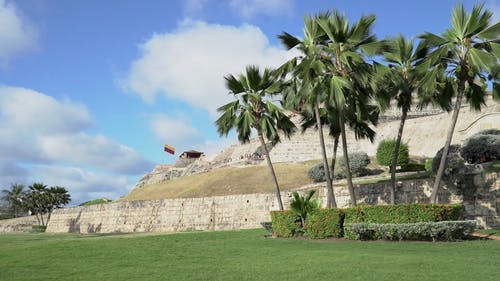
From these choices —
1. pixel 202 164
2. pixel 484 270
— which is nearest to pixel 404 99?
pixel 484 270

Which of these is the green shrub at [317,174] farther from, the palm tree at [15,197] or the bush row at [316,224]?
the palm tree at [15,197]

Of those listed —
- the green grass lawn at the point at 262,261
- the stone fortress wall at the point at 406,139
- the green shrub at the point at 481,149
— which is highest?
the stone fortress wall at the point at 406,139

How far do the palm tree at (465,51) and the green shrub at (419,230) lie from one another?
1956 millimetres

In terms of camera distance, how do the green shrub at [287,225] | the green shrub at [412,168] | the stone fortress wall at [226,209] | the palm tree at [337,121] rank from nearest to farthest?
the green shrub at [287,225] < the stone fortress wall at [226,209] < the palm tree at [337,121] < the green shrub at [412,168]

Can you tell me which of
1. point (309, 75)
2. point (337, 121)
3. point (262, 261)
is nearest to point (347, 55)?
point (309, 75)

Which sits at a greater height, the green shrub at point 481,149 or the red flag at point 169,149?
the red flag at point 169,149

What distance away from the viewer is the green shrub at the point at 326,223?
719 inches

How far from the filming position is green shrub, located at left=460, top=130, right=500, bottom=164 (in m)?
24.2

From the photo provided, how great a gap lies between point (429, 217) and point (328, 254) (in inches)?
196

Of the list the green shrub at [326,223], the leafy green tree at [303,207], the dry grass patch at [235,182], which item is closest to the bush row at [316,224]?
the green shrub at [326,223]

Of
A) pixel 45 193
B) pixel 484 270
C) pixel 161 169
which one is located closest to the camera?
pixel 484 270

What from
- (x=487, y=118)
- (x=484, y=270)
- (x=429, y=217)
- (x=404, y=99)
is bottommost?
(x=484, y=270)

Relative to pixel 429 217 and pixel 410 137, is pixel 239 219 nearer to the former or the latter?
pixel 429 217

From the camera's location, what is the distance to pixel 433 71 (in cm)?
1788
